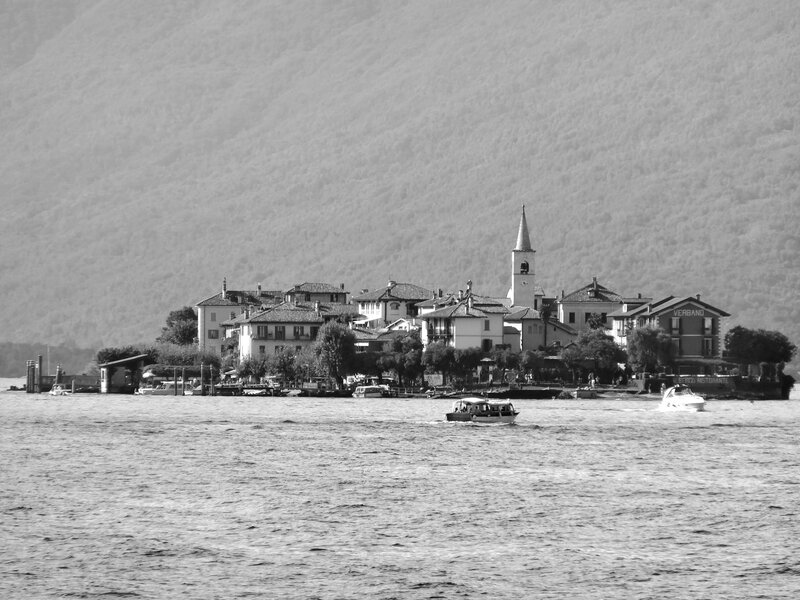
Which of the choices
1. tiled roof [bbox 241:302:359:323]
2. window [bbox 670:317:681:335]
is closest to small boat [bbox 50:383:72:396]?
tiled roof [bbox 241:302:359:323]

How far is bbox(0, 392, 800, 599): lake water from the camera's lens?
43.2 m

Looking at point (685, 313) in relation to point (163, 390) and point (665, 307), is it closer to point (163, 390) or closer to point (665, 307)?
point (665, 307)

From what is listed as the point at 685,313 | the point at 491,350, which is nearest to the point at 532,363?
the point at 491,350

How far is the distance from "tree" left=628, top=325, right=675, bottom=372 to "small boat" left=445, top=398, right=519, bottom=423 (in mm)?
64243

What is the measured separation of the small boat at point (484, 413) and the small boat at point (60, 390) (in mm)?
75508

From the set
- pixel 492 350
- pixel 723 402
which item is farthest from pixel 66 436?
pixel 492 350

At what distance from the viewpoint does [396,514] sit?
179ft

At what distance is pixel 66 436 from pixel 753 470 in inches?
1388

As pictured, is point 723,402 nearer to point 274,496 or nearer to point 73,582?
point 274,496

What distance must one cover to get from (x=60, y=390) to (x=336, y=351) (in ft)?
90.7

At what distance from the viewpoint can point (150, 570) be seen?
4422 centimetres

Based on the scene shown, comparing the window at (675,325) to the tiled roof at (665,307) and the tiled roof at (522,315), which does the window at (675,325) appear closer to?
the tiled roof at (665,307)

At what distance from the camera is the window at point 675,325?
178625 mm

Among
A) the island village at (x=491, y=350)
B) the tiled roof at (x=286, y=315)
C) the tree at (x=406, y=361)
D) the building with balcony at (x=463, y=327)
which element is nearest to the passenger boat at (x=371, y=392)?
the island village at (x=491, y=350)
